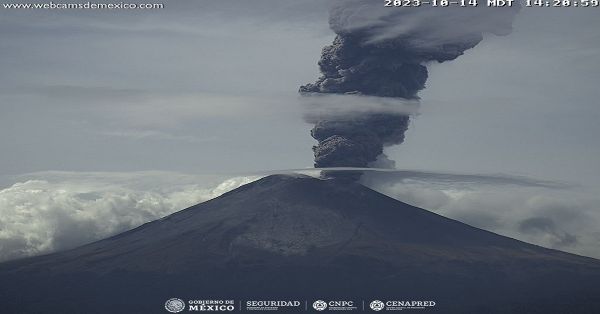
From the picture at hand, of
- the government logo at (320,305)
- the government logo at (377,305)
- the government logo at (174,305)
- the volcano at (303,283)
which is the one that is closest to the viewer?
the government logo at (174,305)

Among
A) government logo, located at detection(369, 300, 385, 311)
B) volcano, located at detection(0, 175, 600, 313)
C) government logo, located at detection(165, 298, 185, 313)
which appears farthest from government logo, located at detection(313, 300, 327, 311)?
government logo, located at detection(165, 298, 185, 313)

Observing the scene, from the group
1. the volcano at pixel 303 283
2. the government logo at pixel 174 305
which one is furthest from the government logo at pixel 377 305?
the government logo at pixel 174 305

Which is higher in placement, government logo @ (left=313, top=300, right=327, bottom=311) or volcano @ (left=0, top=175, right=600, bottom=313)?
volcano @ (left=0, top=175, right=600, bottom=313)

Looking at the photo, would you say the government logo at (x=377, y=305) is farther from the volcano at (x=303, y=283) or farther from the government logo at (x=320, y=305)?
the government logo at (x=320, y=305)

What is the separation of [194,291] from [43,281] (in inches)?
1569

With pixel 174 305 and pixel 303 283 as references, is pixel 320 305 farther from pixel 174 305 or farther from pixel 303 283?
pixel 174 305

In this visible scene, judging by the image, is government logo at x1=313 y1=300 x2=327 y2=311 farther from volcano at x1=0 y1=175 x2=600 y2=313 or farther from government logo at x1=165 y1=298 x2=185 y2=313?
government logo at x1=165 y1=298 x2=185 y2=313

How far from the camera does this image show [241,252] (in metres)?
200

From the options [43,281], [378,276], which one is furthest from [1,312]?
[378,276]

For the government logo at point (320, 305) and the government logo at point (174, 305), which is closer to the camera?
the government logo at point (174, 305)

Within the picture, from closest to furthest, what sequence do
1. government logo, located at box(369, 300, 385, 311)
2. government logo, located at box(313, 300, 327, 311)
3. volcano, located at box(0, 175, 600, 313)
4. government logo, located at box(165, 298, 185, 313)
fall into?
government logo, located at box(165, 298, 185, 313)
government logo, located at box(369, 300, 385, 311)
government logo, located at box(313, 300, 327, 311)
volcano, located at box(0, 175, 600, 313)

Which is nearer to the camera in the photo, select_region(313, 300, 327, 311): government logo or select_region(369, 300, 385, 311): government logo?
select_region(369, 300, 385, 311): government logo

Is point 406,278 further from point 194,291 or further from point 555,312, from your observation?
point 194,291

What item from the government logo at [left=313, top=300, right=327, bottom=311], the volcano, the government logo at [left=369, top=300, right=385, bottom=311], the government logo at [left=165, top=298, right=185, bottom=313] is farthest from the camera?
the volcano
